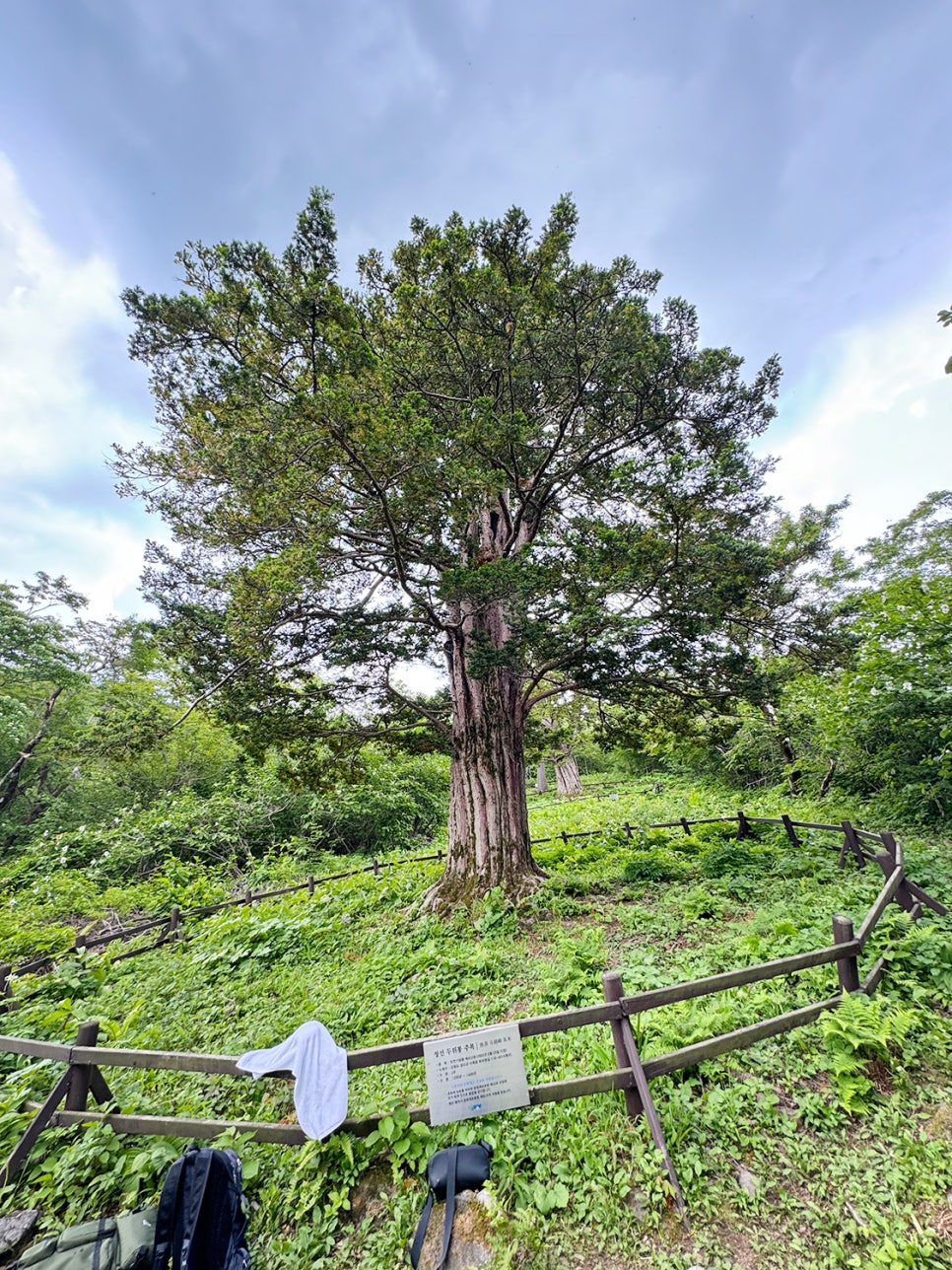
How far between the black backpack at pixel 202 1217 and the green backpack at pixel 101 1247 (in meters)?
0.08

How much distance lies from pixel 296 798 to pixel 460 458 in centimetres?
1227

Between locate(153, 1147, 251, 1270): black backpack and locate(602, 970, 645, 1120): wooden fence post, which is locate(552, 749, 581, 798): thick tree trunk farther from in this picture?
locate(153, 1147, 251, 1270): black backpack

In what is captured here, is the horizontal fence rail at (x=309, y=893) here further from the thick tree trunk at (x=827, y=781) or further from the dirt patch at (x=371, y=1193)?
the dirt patch at (x=371, y=1193)

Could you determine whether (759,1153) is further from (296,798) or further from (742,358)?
(296,798)

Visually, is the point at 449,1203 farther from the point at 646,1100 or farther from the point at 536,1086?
the point at 646,1100

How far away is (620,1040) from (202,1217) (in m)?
2.48

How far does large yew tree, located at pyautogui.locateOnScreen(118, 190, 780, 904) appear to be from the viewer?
5.56m

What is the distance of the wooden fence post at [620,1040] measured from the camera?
9.62ft

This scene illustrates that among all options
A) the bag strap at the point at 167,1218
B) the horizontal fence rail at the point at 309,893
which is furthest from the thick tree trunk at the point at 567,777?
the bag strap at the point at 167,1218

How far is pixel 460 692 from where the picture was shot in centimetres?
780

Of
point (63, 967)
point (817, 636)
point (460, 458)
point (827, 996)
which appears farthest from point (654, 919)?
point (63, 967)

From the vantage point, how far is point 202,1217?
2.45 meters

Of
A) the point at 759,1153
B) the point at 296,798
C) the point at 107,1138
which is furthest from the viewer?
the point at 296,798

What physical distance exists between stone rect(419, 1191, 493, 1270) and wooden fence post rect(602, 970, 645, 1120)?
997mm
